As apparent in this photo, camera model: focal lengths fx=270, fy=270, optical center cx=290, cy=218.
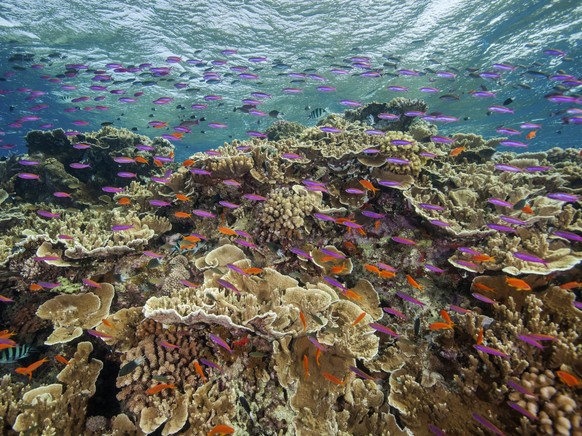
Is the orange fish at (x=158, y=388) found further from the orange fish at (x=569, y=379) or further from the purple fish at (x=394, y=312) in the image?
the orange fish at (x=569, y=379)

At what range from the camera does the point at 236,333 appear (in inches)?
143

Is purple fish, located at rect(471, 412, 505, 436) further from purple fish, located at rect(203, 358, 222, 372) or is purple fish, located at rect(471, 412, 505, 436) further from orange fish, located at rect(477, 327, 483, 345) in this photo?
purple fish, located at rect(203, 358, 222, 372)

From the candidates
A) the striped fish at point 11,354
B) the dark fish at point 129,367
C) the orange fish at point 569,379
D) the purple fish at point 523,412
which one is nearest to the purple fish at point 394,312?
the purple fish at point 523,412

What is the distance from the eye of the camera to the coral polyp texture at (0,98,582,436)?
3355 mm

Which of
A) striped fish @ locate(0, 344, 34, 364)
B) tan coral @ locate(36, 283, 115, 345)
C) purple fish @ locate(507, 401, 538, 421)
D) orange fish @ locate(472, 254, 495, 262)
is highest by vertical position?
orange fish @ locate(472, 254, 495, 262)

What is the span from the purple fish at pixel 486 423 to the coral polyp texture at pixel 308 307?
0.03 metres

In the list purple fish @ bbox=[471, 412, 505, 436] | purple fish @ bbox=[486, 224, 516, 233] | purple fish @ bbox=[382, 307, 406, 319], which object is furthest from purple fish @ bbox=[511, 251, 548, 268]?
purple fish @ bbox=[471, 412, 505, 436]

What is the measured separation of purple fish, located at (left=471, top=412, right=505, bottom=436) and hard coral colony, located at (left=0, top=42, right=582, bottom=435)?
43 millimetres

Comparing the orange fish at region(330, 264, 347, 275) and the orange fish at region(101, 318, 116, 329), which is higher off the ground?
the orange fish at region(330, 264, 347, 275)

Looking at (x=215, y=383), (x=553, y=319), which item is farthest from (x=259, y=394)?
(x=553, y=319)

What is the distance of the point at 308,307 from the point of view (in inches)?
152

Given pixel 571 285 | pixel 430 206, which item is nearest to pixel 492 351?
pixel 571 285

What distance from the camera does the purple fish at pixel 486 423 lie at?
2754 mm

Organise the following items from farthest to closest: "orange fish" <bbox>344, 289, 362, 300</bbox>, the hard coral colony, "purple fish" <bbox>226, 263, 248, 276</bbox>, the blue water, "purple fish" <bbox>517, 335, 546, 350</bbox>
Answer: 1. the blue water
2. "orange fish" <bbox>344, 289, 362, 300</bbox>
3. "purple fish" <bbox>226, 263, 248, 276</bbox>
4. the hard coral colony
5. "purple fish" <bbox>517, 335, 546, 350</bbox>
